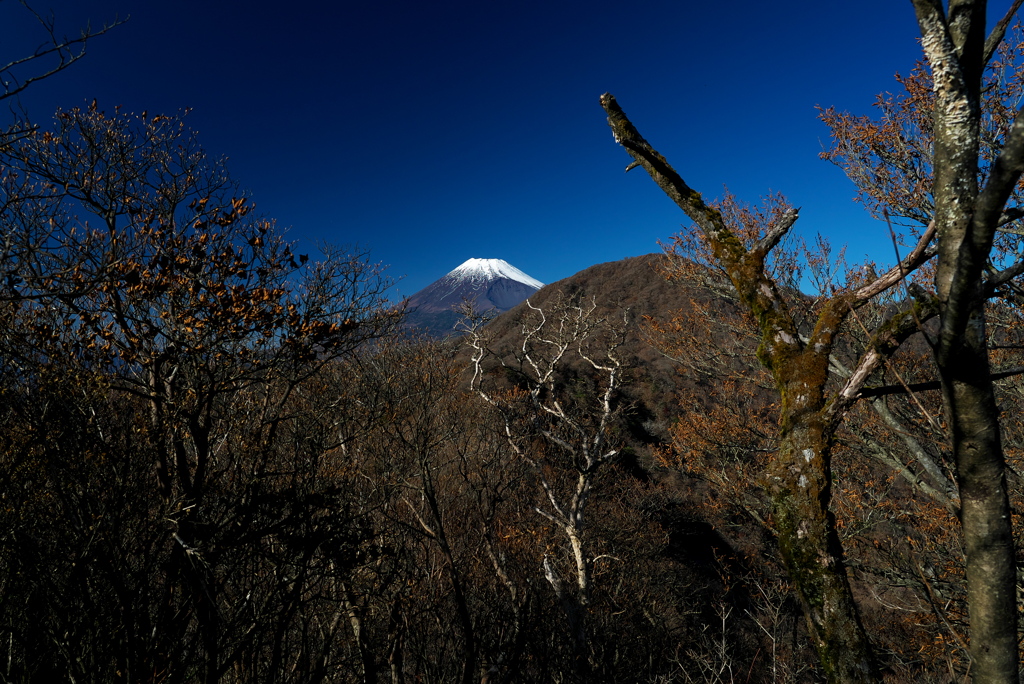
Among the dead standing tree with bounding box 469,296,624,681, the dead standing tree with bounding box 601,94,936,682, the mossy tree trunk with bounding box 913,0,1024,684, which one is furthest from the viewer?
the dead standing tree with bounding box 469,296,624,681

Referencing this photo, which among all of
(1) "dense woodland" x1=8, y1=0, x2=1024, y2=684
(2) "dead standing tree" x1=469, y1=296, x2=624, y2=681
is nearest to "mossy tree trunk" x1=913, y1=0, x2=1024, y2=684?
(1) "dense woodland" x1=8, y1=0, x2=1024, y2=684

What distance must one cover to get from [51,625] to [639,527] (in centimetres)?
2254

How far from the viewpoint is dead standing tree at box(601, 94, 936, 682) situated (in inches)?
98.1

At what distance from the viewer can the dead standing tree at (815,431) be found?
8.18 ft

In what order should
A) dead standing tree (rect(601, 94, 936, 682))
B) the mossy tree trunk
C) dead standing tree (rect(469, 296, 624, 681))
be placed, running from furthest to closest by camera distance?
dead standing tree (rect(469, 296, 624, 681)) < dead standing tree (rect(601, 94, 936, 682)) < the mossy tree trunk

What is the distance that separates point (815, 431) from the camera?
2.67 meters

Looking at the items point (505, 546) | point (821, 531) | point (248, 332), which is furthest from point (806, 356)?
point (505, 546)

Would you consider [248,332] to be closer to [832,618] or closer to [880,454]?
[832,618]

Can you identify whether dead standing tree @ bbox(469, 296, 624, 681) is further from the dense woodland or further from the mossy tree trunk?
the mossy tree trunk

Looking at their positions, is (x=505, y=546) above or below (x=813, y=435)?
below

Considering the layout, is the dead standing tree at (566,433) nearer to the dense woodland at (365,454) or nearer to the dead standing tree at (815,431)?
the dense woodland at (365,454)

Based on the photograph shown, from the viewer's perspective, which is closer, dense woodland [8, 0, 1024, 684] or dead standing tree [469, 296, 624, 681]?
dense woodland [8, 0, 1024, 684]

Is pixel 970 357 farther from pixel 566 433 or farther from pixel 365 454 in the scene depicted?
pixel 566 433

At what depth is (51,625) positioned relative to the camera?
15.1ft
